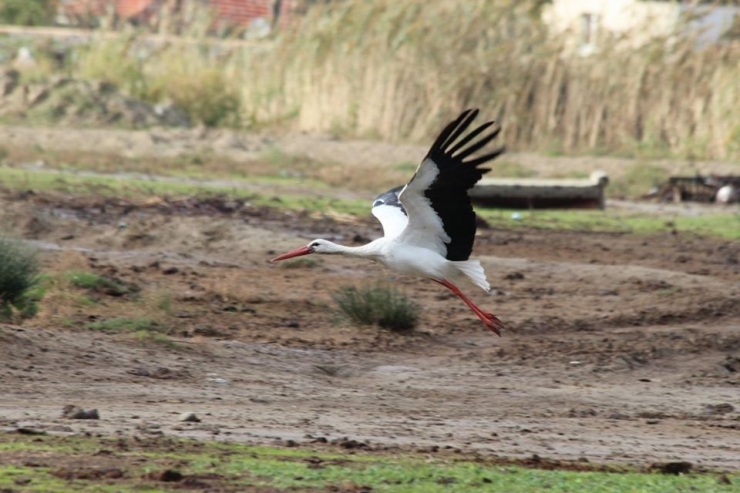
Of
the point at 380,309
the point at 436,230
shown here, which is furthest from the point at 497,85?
the point at 436,230

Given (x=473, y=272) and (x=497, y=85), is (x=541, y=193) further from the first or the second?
(x=473, y=272)

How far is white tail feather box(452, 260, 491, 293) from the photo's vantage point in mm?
10414

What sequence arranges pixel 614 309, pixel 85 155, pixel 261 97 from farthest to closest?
pixel 261 97 < pixel 85 155 < pixel 614 309

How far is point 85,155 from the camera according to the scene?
2169cm

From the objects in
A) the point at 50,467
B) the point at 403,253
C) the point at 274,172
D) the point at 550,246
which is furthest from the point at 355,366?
the point at 274,172

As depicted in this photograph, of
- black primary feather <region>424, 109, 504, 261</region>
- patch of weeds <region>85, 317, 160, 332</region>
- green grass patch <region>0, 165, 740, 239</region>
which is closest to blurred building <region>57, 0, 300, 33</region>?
green grass patch <region>0, 165, 740, 239</region>

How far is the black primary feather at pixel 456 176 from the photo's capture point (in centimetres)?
888

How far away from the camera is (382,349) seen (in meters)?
10.5

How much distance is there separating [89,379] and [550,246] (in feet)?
26.6

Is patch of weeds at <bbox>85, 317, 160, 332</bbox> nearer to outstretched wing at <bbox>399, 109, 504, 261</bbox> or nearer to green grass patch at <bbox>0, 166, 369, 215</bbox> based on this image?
outstretched wing at <bbox>399, 109, 504, 261</bbox>

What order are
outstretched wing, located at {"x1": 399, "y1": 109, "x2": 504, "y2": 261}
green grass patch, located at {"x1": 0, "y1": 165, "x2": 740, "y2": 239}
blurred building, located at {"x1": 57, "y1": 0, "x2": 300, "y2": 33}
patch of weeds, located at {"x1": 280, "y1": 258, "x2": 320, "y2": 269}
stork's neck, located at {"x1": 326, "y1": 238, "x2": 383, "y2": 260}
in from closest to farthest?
outstretched wing, located at {"x1": 399, "y1": 109, "x2": 504, "y2": 261} < stork's neck, located at {"x1": 326, "y1": 238, "x2": 383, "y2": 260} < patch of weeds, located at {"x1": 280, "y1": 258, "x2": 320, "y2": 269} < green grass patch, located at {"x1": 0, "y1": 165, "x2": 740, "y2": 239} < blurred building, located at {"x1": 57, "y1": 0, "x2": 300, "y2": 33}

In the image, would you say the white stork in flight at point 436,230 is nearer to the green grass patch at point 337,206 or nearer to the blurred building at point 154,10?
the green grass patch at point 337,206

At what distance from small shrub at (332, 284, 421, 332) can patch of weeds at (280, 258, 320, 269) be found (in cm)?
248

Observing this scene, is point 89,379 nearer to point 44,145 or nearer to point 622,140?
point 44,145
